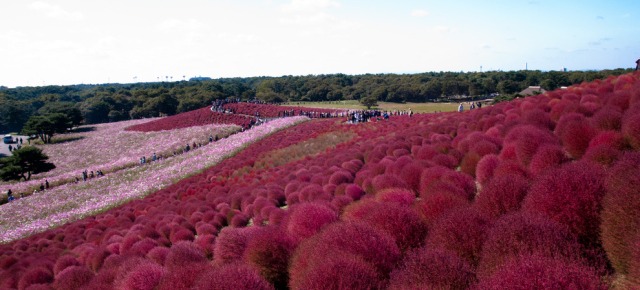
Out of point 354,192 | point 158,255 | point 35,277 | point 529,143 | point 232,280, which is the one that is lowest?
point 35,277

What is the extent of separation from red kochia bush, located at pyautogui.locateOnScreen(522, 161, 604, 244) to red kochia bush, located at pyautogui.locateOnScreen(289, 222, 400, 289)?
6.08ft

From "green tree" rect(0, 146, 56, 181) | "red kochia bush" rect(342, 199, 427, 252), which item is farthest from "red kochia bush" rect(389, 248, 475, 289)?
"green tree" rect(0, 146, 56, 181)

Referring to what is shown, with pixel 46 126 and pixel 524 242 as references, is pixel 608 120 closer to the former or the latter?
pixel 524 242

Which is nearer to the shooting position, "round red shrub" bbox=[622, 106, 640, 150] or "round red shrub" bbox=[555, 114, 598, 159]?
"round red shrub" bbox=[622, 106, 640, 150]

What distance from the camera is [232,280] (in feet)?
14.7

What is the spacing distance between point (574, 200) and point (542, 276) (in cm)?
231

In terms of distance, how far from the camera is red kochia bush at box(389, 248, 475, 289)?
3.80m

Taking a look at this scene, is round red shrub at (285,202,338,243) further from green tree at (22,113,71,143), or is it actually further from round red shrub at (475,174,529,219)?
green tree at (22,113,71,143)

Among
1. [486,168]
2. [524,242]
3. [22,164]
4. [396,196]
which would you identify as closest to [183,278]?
[524,242]

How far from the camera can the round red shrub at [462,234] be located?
15.3 feet

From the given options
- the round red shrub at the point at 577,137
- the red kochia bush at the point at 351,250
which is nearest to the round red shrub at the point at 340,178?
the round red shrub at the point at 577,137

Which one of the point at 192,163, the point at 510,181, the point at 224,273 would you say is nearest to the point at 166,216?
the point at 224,273

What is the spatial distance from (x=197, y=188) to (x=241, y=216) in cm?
1067

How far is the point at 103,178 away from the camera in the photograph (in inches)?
1316
